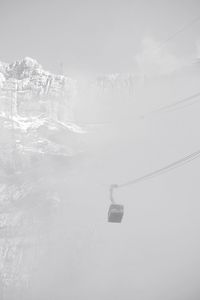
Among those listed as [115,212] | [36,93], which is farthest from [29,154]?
[115,212]

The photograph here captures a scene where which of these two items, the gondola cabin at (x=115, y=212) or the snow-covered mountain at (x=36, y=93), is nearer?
the gondola cabin at (x=115, y=212)

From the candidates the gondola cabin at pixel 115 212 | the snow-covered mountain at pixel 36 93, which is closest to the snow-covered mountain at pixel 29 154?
the snow-covered mountain at pixel 36 93

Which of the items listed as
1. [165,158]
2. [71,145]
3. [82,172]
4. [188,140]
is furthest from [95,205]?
[188,140]

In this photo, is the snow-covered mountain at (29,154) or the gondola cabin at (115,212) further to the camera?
the snow-covered mountain at (29,154)

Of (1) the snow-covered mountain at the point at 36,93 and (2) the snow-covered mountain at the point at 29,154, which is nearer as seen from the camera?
(2) the snow-covered mountain at the point at 29,154

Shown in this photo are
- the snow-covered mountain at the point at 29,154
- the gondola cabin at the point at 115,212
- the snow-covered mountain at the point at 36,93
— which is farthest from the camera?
the snow-covered mountain at the point at 36,93

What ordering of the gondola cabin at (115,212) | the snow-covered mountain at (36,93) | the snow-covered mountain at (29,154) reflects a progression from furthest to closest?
the snow-covered mountain at (36,93) < the snow-covered mountain at (29,154) < the gondola cabin at (115,212)

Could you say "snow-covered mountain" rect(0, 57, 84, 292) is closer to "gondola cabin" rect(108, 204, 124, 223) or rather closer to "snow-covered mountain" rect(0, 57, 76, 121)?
"snow-covered mountain" rect(0, 57, 76, 121)

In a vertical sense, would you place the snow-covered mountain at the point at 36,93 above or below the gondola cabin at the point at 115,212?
above

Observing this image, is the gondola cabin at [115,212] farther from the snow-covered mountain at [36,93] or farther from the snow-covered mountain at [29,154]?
the snow-covered mountain at [36,93]

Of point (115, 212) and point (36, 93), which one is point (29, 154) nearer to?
point (36, 93)

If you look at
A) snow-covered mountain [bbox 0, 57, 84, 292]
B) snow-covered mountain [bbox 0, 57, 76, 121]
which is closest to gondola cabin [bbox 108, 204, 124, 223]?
snow-covered mountain [bbox 0, 57, 84, 292]

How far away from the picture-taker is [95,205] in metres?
105

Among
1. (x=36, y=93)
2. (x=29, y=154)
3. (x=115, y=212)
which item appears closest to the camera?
(x=115, y=212)
